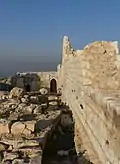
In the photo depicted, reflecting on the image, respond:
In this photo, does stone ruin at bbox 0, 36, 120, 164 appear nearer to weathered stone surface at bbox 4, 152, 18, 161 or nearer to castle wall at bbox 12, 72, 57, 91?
weathered stone surface at bbox 4, 152, 18, 161

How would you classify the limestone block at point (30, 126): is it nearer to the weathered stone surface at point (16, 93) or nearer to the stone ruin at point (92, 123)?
the stone ruin at point (92, 123)

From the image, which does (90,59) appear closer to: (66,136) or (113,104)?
(66,136)

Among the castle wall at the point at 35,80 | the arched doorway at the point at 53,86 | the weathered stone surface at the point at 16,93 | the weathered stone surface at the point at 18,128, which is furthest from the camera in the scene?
the arched doorway at the point at 53,86

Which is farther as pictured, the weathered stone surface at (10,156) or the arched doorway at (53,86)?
the arched doorway at (53,86)

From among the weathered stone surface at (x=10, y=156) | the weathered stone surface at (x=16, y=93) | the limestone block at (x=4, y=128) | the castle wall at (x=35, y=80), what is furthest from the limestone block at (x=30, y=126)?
the castle wall at (x=35, y=80)

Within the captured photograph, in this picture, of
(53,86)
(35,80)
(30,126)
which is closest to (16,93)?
(30,126)

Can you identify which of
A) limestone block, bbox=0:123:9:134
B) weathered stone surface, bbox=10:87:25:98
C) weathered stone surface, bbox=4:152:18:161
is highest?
weathered stone surface, bbox=10:87:25:98

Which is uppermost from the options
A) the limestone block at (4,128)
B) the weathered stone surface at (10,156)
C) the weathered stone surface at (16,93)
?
the weathered stone surface at (16,93)

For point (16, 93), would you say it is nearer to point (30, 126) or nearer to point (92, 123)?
point (30, 126)

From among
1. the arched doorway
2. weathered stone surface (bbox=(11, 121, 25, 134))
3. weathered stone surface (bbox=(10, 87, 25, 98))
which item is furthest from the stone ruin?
the arched doorway

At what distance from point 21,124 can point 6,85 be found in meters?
21.0

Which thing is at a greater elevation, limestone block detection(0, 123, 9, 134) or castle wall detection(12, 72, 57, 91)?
castle wall detection(12, 72, 57, 91)

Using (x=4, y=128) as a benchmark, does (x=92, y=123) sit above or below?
above

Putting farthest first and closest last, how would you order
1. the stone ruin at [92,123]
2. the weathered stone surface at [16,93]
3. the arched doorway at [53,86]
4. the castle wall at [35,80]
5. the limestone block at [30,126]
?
the arched doorway at [53,86] → the castle wall at [35,80] → the weathered stone surface at [16,93] → the limestone block at [30,126] → the stone ruin at [92,123]
